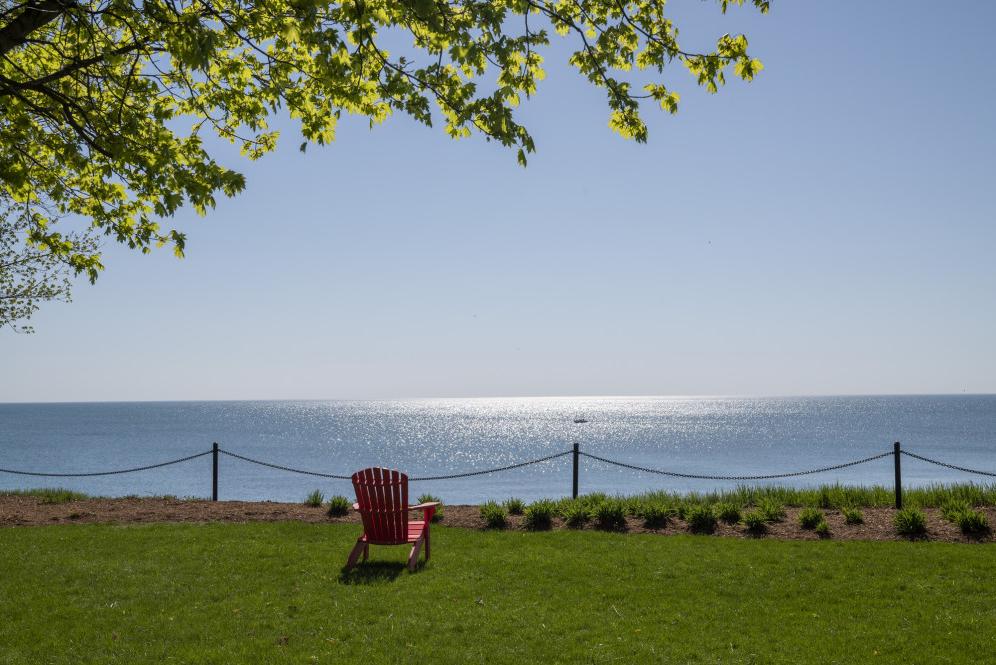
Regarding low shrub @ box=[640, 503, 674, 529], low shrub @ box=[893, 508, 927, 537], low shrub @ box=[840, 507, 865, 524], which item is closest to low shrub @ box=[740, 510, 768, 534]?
low shrub @ box=[640, 503, 674, 529]

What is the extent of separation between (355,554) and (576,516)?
3827mm

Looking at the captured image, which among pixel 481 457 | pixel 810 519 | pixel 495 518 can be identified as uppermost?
pixel 810 519

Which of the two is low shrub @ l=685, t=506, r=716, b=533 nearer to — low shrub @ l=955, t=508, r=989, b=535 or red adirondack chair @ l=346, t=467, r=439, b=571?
low shrub @ l=955, t=508, r=989, b=535

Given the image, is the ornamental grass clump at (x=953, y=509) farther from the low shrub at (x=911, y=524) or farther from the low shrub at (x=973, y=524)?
the low shrub at (x=911, y=524)

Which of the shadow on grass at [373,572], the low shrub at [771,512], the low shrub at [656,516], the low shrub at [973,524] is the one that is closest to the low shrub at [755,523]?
the low shrub at [771,512]

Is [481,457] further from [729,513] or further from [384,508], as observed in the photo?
[384,508]

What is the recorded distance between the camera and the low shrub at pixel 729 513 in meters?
10.8

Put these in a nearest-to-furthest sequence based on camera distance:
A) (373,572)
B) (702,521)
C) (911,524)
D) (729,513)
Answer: (373,572) → (911,524) → (702,521) → (729,513)

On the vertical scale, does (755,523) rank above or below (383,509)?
below

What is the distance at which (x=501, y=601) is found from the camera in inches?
274

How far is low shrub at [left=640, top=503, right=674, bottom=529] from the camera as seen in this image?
10.8 metres

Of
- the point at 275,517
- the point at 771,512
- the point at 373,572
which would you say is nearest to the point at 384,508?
the point at 373,572

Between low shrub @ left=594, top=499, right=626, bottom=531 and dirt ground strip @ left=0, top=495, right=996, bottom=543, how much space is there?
16 centimetres

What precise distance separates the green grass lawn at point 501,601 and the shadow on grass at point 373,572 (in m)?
0.03
